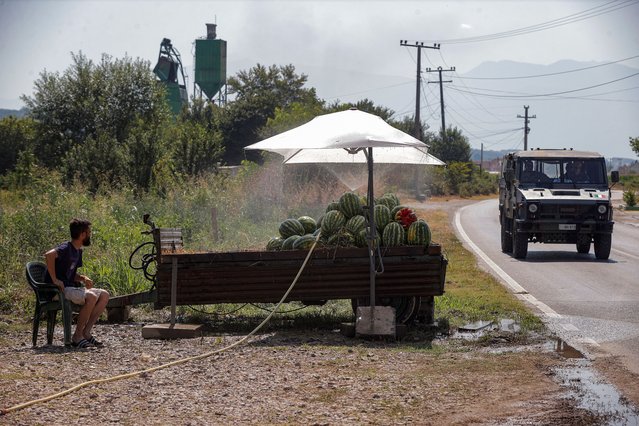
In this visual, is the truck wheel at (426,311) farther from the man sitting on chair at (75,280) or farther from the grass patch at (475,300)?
the man sitting on chair at (75,280)

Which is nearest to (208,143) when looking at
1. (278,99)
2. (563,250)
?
(563,250)

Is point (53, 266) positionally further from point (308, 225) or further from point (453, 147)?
point (453, 147)

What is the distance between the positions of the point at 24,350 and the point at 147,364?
69.9 inches

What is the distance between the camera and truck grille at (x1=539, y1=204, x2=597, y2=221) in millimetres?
21297

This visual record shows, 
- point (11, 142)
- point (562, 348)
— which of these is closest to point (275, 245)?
point (562, 348)

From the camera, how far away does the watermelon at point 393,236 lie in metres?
11.1

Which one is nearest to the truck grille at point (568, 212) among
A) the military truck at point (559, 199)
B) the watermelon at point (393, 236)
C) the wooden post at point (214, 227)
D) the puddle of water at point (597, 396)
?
the military truck at point (559, 199)

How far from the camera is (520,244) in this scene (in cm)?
2181

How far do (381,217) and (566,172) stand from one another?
12.1m

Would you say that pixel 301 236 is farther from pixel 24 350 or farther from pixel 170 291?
pixel 24 350

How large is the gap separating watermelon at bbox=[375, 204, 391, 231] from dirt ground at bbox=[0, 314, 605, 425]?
163 cm

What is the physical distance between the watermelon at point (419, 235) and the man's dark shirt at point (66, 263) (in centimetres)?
398

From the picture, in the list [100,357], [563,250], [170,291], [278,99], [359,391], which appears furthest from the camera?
[278,99]

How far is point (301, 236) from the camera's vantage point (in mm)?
11570
